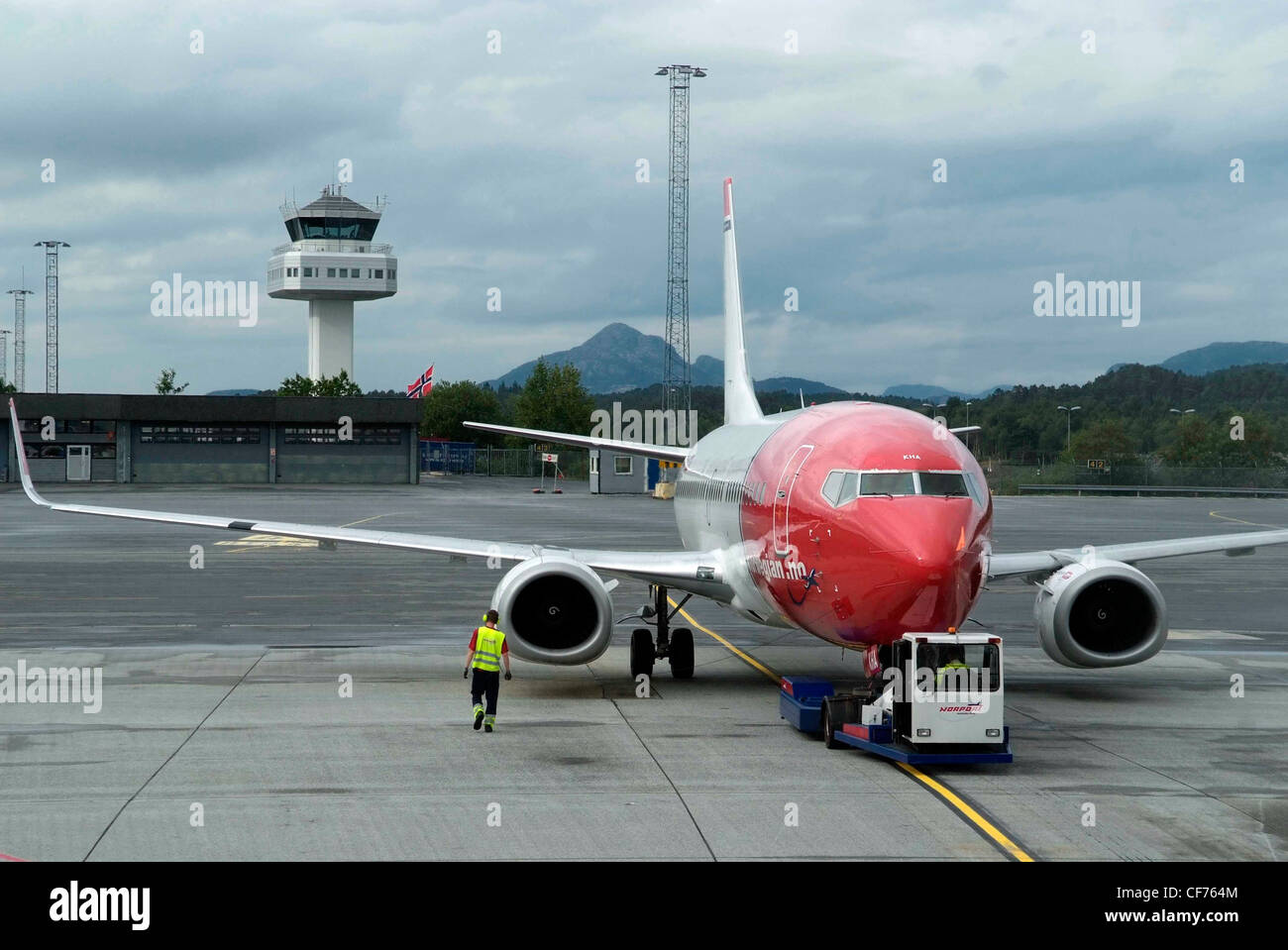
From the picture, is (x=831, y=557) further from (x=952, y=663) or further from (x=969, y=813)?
(x=969, y=813)

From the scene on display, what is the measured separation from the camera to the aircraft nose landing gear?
22.7 meters

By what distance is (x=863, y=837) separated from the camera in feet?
42.8

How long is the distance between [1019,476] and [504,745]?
130630 millimetres

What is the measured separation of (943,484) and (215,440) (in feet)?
326

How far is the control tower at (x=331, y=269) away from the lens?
152 meters

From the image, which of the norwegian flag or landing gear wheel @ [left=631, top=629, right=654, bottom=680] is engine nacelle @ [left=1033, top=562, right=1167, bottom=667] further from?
the norwegian flag

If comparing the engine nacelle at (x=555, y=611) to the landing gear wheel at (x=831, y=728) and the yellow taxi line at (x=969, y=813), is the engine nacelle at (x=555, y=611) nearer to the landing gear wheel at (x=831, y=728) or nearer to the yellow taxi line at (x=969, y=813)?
the landing gear wheel at (x=831, y=728)

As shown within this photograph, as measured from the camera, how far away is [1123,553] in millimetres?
23562

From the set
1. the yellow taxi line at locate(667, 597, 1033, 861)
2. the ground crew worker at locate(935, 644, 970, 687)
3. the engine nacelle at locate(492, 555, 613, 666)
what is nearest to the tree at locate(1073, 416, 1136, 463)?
the engine nacelle at locate(492, 555, 613, 666)

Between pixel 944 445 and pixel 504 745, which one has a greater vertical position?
pixel 944 445

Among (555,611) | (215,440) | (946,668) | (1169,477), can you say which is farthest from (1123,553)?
(1169,477)
